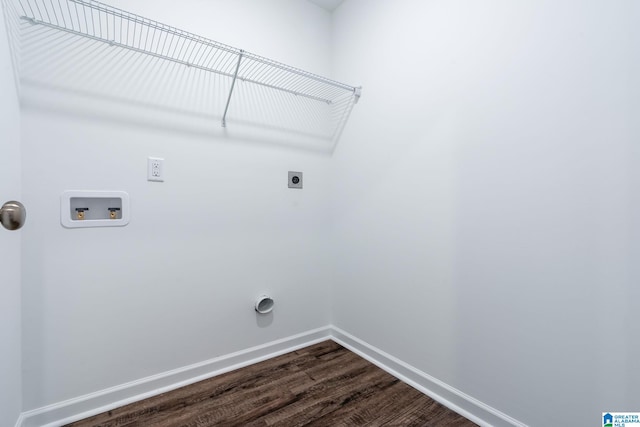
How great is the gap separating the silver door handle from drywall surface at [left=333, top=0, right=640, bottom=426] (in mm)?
1491

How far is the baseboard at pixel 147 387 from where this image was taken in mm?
1261

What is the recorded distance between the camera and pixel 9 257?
1050mm

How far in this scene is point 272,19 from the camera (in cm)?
183

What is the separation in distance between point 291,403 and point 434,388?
71 cm

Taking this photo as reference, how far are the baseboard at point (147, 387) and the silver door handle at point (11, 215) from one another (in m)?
1.04

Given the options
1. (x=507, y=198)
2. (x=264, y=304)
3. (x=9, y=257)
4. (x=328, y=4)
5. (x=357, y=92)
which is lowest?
(x=264, y=304)

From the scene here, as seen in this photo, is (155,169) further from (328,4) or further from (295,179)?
(328,4)

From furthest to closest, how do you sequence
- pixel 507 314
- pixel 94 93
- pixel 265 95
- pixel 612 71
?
pixel 265 95 < pixel 94 93 < pixel 507 314 < pixel 612 71

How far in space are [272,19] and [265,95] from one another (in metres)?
0.47

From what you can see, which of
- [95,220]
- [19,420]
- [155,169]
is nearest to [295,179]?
[155,169]

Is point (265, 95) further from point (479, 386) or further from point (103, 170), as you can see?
point (479, 386)

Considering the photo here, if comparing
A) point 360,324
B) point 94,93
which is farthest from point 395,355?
point 94,93

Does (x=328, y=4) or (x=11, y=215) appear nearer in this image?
(x=11, y=215)

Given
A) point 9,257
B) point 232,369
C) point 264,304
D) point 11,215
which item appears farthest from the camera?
point 264,304
